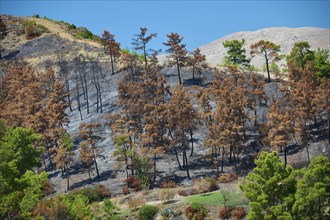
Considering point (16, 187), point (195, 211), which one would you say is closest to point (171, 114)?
point (195, 211)

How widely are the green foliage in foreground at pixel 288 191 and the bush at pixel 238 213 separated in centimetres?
498

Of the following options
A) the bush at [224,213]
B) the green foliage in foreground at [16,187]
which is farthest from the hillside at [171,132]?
the green foliage in foreground at [16,187]

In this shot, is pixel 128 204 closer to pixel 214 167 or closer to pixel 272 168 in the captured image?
pixel 214 167

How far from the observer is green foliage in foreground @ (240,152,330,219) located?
31.0 meters

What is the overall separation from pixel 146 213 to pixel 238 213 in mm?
9628

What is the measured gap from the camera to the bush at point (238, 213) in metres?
39.1

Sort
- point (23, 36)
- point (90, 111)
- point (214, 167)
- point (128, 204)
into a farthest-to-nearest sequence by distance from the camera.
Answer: point (23, 36) → point (90, 111) → point (214, 167) → point (128, 204)

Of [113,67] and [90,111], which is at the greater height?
[113,67]

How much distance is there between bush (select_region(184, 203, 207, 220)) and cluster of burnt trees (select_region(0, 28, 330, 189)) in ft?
46.5

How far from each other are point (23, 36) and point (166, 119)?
7878 centimetres

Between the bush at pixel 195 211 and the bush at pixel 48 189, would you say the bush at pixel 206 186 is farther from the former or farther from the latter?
the bush at pixel 48 189

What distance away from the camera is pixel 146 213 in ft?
140

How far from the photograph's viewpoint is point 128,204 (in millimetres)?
48844

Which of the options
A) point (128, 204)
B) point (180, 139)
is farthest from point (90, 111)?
point (128, 204)
